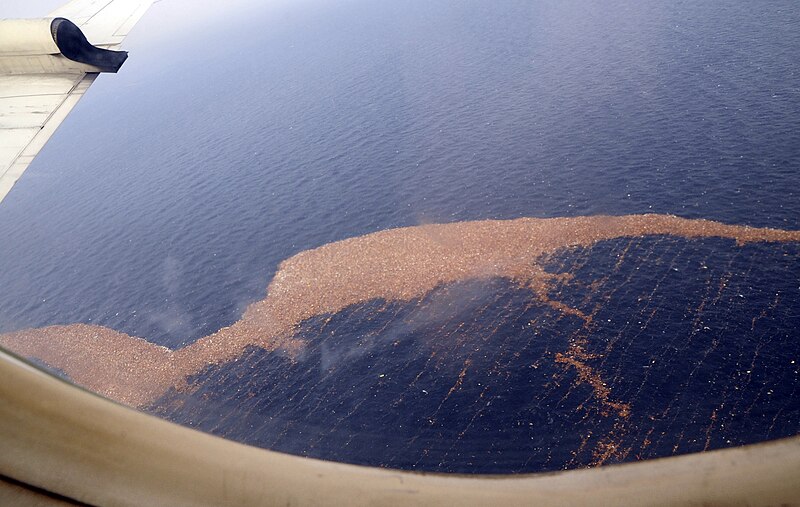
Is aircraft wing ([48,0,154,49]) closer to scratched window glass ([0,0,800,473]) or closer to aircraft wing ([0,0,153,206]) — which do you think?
aircraft wing ([0,0,153,206])

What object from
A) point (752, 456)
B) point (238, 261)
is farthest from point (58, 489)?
point (238, 261)

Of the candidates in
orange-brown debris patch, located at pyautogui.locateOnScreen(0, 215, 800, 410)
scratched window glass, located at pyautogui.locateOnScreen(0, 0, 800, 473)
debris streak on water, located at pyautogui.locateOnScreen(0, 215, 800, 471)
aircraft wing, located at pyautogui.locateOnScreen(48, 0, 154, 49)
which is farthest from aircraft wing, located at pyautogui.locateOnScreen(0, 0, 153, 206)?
orange-brown debris patch, located at pyautogui.locateOnScreen(0, 215, 800, 410)

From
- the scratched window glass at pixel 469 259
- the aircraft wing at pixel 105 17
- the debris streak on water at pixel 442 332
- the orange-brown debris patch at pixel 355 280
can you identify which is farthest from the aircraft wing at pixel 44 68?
the orange-brown debris patch at pixel 355 280

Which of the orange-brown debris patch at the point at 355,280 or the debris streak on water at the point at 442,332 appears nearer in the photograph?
the debris streak on water at the point at 442,332

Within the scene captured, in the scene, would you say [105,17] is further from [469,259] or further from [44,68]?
[469,259]

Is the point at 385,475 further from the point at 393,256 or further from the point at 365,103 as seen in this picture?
the point at 365,103

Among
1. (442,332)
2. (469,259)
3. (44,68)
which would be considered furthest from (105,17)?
(469,259)

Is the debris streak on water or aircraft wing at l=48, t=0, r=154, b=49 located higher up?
aircraft wing at l=48, t=0, r=154, b=49

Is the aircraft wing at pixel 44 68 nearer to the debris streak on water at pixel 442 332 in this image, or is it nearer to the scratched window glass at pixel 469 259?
the scratched window glass at pixel 469 259
